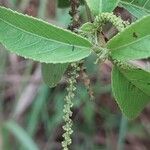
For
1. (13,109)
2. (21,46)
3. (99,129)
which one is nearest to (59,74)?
(21,46)

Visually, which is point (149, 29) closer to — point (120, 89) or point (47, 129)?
point (120, 89)

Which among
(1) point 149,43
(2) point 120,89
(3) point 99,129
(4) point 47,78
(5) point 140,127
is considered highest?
(1) point 149,43

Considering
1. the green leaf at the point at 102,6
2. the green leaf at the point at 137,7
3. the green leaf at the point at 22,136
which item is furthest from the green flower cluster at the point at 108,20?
the green leaf at the point at 22,136

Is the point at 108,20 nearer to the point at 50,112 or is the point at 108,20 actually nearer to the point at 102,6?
the point at 102,6

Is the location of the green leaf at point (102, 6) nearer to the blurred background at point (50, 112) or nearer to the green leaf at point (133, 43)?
the green leaf at point (133, 43)

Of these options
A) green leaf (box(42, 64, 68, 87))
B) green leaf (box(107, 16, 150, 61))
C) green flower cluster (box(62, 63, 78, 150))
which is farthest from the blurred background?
green leaf (box(107, 16, 150, 61))

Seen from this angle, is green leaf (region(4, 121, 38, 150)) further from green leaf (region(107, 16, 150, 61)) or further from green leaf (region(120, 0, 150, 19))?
green leaf (region(107, 16, 150, 61))
